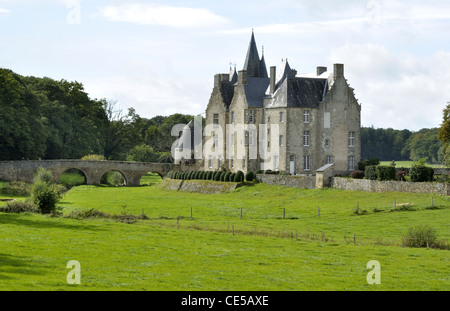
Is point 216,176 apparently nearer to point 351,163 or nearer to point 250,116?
point 250,116

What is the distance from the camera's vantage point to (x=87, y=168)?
90.1m

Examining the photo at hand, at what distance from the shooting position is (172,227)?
4034 centimetres

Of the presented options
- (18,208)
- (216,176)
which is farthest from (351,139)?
(18,208)

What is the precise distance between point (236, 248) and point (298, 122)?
39193mm

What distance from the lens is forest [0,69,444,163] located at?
82700mm

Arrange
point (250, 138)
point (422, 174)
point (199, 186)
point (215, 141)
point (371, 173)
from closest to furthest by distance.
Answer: point (422, 174) < point (371, 173) < point (199, 186) < point (250, 138) < point (215, 141)

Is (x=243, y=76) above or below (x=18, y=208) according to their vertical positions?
above

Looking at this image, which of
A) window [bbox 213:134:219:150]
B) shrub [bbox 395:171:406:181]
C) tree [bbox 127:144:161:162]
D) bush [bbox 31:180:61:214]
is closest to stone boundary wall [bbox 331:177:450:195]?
shrub [bbox 395:171:406:181]

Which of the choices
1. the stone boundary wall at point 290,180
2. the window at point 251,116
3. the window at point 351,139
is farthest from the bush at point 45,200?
the window at point 351,139
